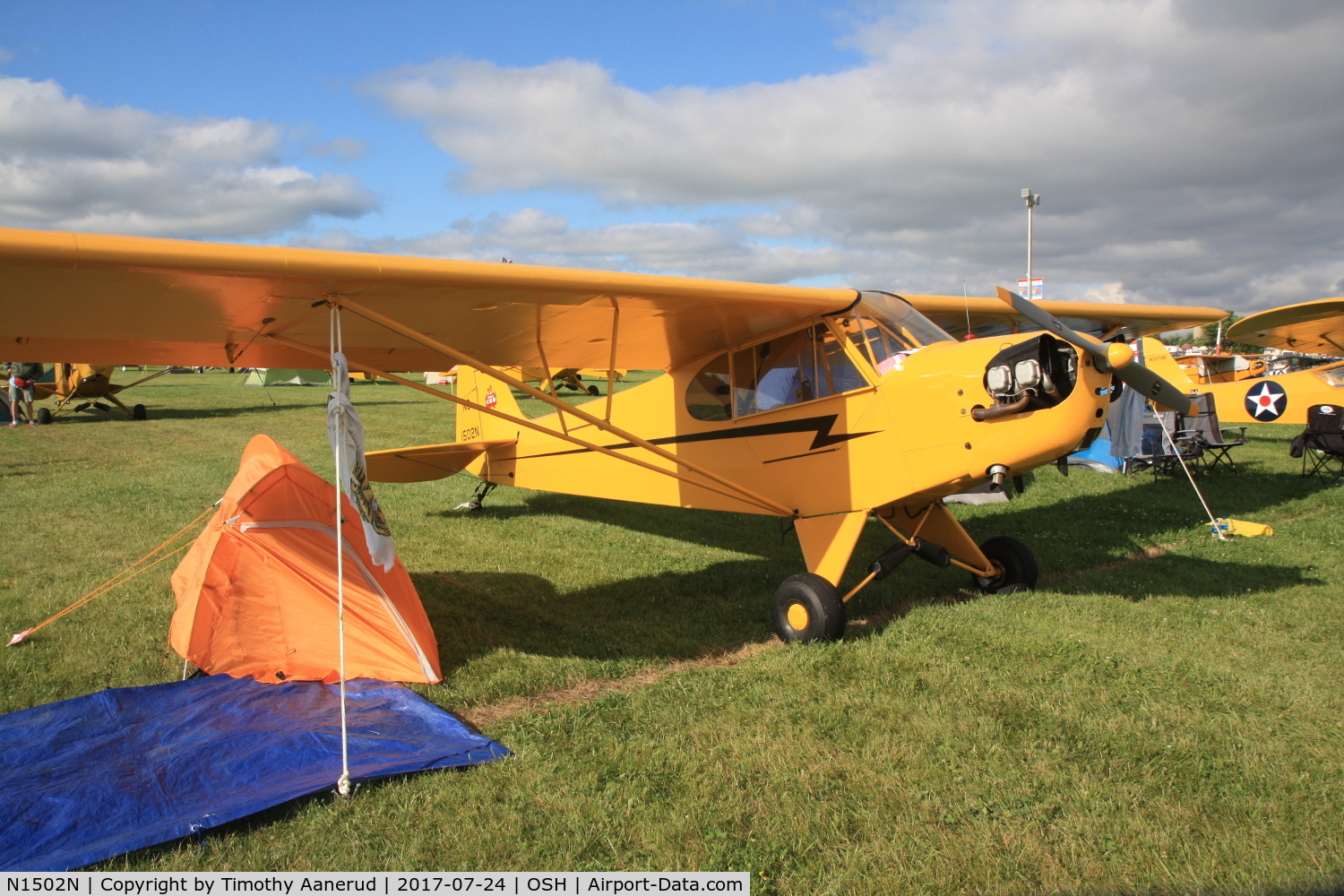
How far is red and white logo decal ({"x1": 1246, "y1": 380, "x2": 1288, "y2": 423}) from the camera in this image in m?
14.3

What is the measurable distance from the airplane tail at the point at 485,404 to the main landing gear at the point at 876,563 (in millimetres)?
5163

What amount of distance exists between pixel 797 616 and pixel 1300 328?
13048mm

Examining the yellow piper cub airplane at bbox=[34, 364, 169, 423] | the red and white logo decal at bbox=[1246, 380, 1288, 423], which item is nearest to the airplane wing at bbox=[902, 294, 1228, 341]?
the red and white logo decal at bbox=[1246, 380, 1288, 423]

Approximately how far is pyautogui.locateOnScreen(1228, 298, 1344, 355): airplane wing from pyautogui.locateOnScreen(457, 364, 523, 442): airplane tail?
11404 millimetres

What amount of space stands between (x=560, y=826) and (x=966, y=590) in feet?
16.0

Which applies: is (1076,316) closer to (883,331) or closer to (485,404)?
(883,331)

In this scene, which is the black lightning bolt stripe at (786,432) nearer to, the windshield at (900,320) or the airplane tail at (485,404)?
the windshield at (900,320)

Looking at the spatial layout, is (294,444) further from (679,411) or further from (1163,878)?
(1163,878)

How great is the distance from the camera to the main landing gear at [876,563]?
18.0 feet

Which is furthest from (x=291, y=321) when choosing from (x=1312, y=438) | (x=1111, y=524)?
(x=1312, y=438)

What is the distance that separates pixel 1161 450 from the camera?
1232 centimetres

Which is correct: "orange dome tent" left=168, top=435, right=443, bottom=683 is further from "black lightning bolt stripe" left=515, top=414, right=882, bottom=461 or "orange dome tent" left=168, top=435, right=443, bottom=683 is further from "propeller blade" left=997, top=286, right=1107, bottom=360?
"propeller blade" left=997, top=286, right=1107, bottom=360

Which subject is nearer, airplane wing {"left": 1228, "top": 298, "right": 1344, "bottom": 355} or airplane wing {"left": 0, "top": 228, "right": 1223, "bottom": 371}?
airplane wing {"left": 0, "top": 228, "right": 1223, "bottom": 371}

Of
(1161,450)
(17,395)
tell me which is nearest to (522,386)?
(1161,450)
